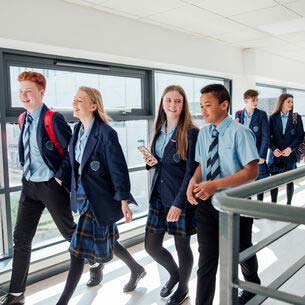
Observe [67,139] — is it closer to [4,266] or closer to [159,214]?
[159,214]

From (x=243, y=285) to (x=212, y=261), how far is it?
104 cm

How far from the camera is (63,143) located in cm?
257

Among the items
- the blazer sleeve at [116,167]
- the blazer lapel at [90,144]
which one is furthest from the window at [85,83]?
the blazer sleeve at [116,167]

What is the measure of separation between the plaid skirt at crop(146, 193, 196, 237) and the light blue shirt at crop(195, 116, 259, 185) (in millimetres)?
431

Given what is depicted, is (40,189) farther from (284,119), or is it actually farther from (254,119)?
(284,119)

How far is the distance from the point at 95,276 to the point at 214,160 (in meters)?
1.61

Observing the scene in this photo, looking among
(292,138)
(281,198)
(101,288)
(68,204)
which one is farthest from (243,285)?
(281,198)

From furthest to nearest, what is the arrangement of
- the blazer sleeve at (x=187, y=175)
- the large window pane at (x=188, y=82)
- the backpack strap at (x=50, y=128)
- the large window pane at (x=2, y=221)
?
the large window pane at (x=188, y=82), the large window pane at (x=2, y=221), the backpack strap at (x=50, y=128), the blazer sleeve at (x=187, y=175)

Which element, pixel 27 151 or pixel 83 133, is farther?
pixel 27 151

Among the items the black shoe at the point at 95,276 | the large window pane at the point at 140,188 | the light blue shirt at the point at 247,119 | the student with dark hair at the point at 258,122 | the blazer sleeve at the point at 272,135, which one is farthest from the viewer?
the blazer sleeve at the point at 272,135

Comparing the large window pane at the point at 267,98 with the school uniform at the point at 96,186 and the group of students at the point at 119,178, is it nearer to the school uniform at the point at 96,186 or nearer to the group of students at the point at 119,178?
the group of students at the point at 119,178

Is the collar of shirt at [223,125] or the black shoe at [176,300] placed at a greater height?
the collar of shirt at [223,125]

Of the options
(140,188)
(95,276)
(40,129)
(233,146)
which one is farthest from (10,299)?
(140,188)

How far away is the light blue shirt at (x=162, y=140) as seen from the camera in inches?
98.1
